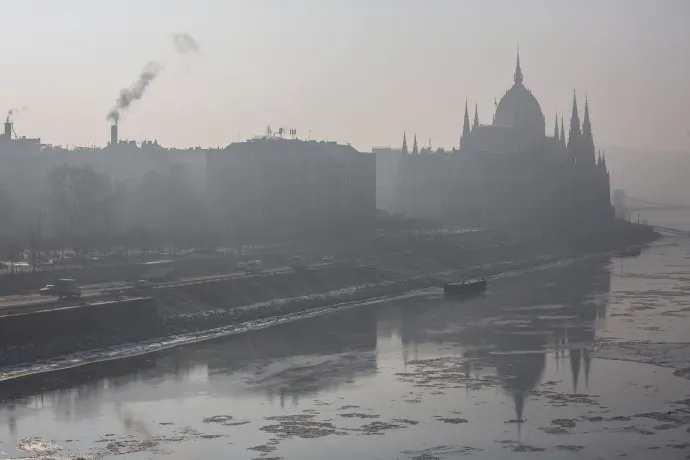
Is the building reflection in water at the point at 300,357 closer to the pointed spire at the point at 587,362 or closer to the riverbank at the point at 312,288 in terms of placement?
the riverbank at the point at 312,288

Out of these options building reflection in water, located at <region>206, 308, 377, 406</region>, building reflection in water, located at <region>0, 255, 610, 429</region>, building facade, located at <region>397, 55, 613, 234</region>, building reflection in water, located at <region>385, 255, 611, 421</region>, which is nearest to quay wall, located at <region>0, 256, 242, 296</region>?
building reflection in water, located at <region>0, 255, 610, 429</region>

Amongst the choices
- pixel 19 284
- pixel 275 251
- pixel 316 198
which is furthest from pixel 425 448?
pixel 316 198

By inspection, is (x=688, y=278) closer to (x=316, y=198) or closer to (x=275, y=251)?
(x=275, y=251)

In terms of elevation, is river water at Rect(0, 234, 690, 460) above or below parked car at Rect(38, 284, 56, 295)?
below

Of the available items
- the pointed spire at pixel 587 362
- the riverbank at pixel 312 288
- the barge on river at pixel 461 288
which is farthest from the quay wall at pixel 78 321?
the barge on river at pixel 461 288

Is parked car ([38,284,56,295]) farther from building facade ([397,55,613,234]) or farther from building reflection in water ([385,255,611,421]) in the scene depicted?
building facade ([397,55,613,234])

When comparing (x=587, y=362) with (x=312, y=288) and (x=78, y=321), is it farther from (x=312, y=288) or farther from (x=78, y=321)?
(x=312, y=288)
